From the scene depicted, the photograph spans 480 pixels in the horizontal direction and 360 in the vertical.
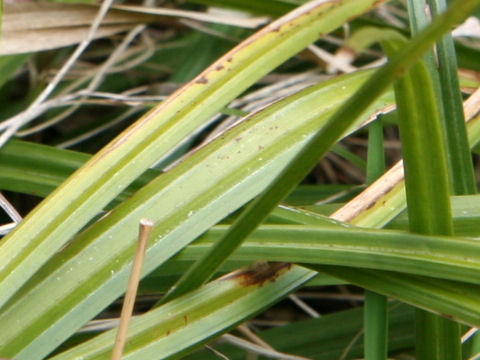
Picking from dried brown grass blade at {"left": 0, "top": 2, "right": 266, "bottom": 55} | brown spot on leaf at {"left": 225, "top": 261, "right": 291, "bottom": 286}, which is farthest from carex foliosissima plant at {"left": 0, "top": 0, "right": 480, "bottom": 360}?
dried brown grass blade at {"left": 0, "top": 2, "right": 266, "bottom": 55}

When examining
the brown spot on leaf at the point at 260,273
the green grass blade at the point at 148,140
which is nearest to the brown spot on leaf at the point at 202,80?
the green grass blade at the point at 148,140

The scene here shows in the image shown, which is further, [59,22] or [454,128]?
[59,22]

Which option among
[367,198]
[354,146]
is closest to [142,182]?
[367,198]

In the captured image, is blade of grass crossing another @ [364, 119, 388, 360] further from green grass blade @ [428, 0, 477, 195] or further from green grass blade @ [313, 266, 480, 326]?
green grass blade @ [428, 0, 477, 195]

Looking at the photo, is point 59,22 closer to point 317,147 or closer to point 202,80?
point 202,80

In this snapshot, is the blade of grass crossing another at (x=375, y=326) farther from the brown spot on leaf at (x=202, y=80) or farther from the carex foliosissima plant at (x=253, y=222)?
the brown spot on leaf at (x=202, y=80)

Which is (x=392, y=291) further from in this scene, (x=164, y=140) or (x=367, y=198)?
(x=164, y=140)

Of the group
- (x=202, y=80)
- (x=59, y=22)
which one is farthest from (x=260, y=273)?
(x=59, y=22)
